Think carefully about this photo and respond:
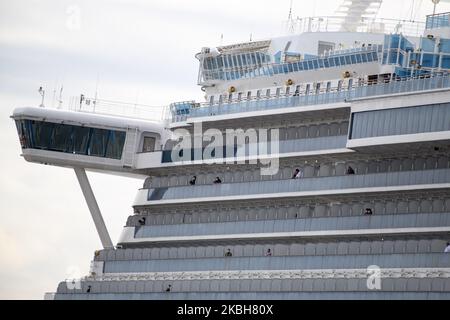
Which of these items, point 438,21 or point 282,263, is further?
point 438,21

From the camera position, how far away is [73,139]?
480ft

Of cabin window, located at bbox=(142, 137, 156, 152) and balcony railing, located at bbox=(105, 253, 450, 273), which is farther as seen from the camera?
cabin window, located at bbox=(142, 137, 156, 152)

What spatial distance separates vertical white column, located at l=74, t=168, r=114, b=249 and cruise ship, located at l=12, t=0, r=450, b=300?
12cm

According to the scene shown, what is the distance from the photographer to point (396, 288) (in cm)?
12162

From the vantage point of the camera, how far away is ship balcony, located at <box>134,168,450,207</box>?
124375 millimetres

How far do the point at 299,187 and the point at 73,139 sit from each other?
18.8m

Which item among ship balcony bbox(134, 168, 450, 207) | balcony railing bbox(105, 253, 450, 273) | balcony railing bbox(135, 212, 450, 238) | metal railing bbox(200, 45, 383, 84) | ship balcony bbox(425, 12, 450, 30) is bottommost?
balcony railing bbox(105, 253, 450, 273)

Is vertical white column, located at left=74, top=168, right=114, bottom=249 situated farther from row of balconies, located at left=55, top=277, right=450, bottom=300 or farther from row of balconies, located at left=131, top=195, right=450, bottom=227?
row of balconies, located at left=55, top=277, right=450, bottom=300

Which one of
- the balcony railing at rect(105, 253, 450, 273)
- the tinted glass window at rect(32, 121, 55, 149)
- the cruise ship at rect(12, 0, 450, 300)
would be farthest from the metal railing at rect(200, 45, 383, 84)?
the balcony railing at rect(105, 253, 450, 273)

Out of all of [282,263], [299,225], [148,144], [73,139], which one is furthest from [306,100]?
[73,139]

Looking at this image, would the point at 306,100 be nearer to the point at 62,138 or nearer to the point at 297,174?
the point at 297,174

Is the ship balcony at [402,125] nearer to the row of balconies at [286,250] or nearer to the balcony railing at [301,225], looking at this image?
the balcony railing at [301,225]
